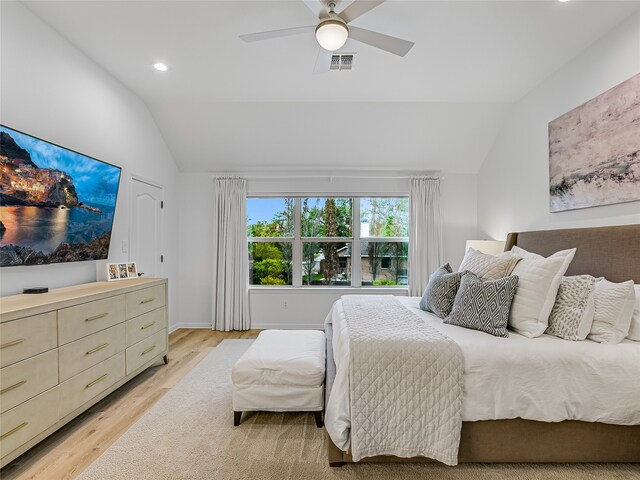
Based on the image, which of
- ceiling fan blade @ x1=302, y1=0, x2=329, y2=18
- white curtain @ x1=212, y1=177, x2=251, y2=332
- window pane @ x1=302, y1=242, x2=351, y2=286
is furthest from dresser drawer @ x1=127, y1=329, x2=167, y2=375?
ceiling fan blade @ x1=302, y1=0, x2=329, y2=18

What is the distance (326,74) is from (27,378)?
3.24 m

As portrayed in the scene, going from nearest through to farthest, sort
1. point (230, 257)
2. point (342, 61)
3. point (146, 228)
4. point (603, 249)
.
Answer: point (603, 249) → point (342, 61) → point (146, 228) → point (230, 257)

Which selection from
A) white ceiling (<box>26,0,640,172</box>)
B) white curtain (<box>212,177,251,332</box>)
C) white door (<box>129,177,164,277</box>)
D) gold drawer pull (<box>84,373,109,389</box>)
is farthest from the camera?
white curtain (<box>212,177,251,332</box>)

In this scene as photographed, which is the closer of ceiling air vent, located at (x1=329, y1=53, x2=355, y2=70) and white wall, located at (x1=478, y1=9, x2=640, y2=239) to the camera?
white wall, located at (x1=478, y1=9, x2=640, y2=239)

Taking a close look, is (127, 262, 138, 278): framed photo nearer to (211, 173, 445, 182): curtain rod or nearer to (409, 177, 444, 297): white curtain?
(211, 173, 445, 182): curtain rod

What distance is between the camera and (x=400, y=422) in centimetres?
167

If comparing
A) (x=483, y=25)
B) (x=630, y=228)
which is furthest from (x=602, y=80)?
(x=630, y=228)

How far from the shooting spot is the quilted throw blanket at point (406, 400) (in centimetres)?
165

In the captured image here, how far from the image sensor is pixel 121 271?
3.14 m

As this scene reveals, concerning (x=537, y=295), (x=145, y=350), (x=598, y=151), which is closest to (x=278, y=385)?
(x=145, y=350)

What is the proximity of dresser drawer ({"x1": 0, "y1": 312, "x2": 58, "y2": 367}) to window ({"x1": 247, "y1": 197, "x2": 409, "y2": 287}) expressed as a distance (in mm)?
2995

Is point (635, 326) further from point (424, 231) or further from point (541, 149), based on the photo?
point (424, 231)

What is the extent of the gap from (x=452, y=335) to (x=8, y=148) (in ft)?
10.0

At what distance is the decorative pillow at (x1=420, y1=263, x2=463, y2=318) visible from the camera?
2.43 metres
